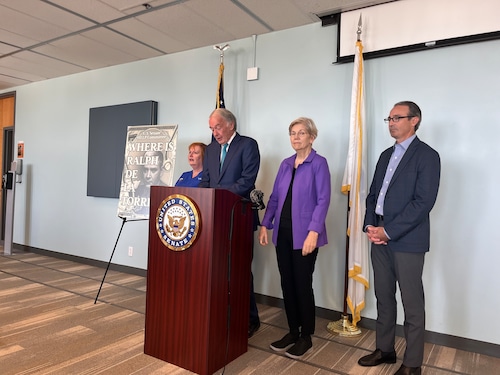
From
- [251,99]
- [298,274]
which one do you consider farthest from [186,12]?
[298,274]

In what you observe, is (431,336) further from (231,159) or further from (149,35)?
(149,35)

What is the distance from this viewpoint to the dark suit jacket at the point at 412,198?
2.01m

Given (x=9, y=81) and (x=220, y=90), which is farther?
(x=9, y=81)

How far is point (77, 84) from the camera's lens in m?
5.03

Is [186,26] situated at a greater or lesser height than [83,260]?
greater

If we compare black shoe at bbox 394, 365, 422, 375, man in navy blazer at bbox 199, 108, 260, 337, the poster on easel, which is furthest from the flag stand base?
the poster on easel

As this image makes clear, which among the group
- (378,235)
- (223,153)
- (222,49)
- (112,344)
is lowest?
(112,344)

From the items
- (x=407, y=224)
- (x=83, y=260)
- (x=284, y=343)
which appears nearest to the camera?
(x=407, y=224)

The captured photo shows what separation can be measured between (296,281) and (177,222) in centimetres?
86

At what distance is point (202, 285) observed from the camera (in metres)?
2.05

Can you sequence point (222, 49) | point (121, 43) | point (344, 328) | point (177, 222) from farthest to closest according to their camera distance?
point (121, 43)
point (222, 49)
point (344, 328)
point (177, 222)

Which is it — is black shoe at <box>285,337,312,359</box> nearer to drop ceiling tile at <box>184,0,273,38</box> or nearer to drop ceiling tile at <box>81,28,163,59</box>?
drop ceiling tile at <box>184,0,273,38</box>

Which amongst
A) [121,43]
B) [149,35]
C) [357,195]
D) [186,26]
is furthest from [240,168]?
[121,43]

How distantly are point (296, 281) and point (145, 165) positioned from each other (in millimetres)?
1821
